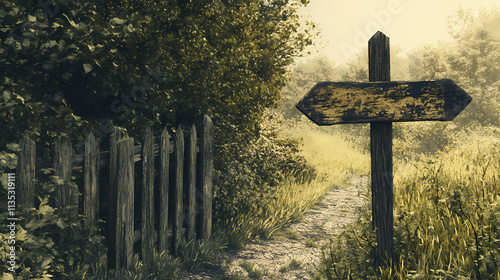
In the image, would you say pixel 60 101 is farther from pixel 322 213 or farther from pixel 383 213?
pixel 322 213

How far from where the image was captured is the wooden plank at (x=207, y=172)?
5.08 metres

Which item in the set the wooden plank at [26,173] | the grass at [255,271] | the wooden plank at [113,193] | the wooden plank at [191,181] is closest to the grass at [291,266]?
the grass at [255,271]

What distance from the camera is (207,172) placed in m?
5.20

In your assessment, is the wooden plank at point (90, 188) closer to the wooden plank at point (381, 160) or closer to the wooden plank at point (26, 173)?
the wooden plank at point (26, 173)

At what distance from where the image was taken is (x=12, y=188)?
3.19 metres

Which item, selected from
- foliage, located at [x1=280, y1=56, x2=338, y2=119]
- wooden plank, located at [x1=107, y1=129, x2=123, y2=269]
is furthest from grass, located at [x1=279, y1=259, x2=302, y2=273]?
foliage, located at [x1=280, y1=56, x2=338, y2=119]

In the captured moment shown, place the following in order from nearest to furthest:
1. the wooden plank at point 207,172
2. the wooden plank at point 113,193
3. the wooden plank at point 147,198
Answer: the wooden plank at point 113,193 → the wooden plank at point 147,198 → the wooden plank at point 207,172

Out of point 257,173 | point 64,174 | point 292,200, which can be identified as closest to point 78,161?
point 64,174

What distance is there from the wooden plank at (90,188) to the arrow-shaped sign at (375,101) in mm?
1907

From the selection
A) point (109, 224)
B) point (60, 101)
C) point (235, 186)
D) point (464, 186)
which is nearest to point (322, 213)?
point (235, 186)

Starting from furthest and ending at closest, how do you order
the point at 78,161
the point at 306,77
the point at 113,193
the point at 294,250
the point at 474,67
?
the point at 306,77 < the point at 474,67 < the point at 294,250 < the point at 113,193 < the point at 78,161

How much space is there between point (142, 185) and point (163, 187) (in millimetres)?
309

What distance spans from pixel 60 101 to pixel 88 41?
62cm

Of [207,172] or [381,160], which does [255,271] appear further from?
[381,160]
